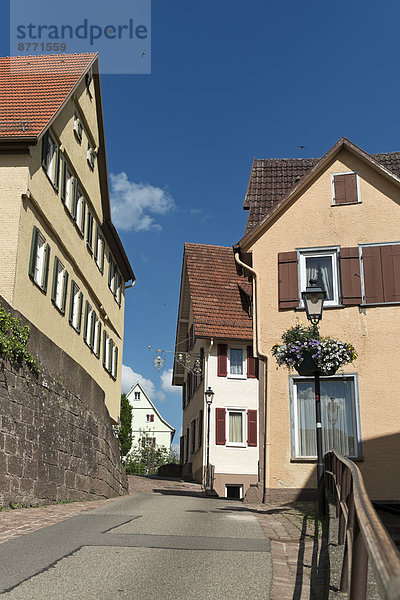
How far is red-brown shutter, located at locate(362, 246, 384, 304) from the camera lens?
51.8 ft

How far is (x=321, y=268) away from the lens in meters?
16.6

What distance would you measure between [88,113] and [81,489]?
1246 cm

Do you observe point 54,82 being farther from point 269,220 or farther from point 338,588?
point 338,588

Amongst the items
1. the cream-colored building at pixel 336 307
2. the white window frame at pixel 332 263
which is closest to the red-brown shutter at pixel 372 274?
the cream-colored building at pixel 336 307

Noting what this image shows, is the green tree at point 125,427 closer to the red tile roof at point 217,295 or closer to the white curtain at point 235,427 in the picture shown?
the red tile roof at point 217,295

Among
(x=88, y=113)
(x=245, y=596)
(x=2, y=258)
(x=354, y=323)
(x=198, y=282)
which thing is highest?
(x=88, y=113)

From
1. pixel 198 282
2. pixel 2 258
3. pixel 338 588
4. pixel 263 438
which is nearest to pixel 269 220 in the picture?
pixel 263 438

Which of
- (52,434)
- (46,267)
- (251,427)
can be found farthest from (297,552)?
(251,427)

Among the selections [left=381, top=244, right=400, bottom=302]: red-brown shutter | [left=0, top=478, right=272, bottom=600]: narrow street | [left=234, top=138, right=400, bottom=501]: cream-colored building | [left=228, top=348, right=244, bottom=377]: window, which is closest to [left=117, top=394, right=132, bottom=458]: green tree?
[left=228, top=348, right=244, bottom=377]: window

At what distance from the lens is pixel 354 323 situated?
15.7 metres

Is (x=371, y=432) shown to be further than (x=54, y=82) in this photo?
No

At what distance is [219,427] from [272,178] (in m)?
13.8

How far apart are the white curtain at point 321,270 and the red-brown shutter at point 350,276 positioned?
384 mm

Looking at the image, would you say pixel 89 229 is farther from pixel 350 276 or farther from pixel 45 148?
pixel 350 276
